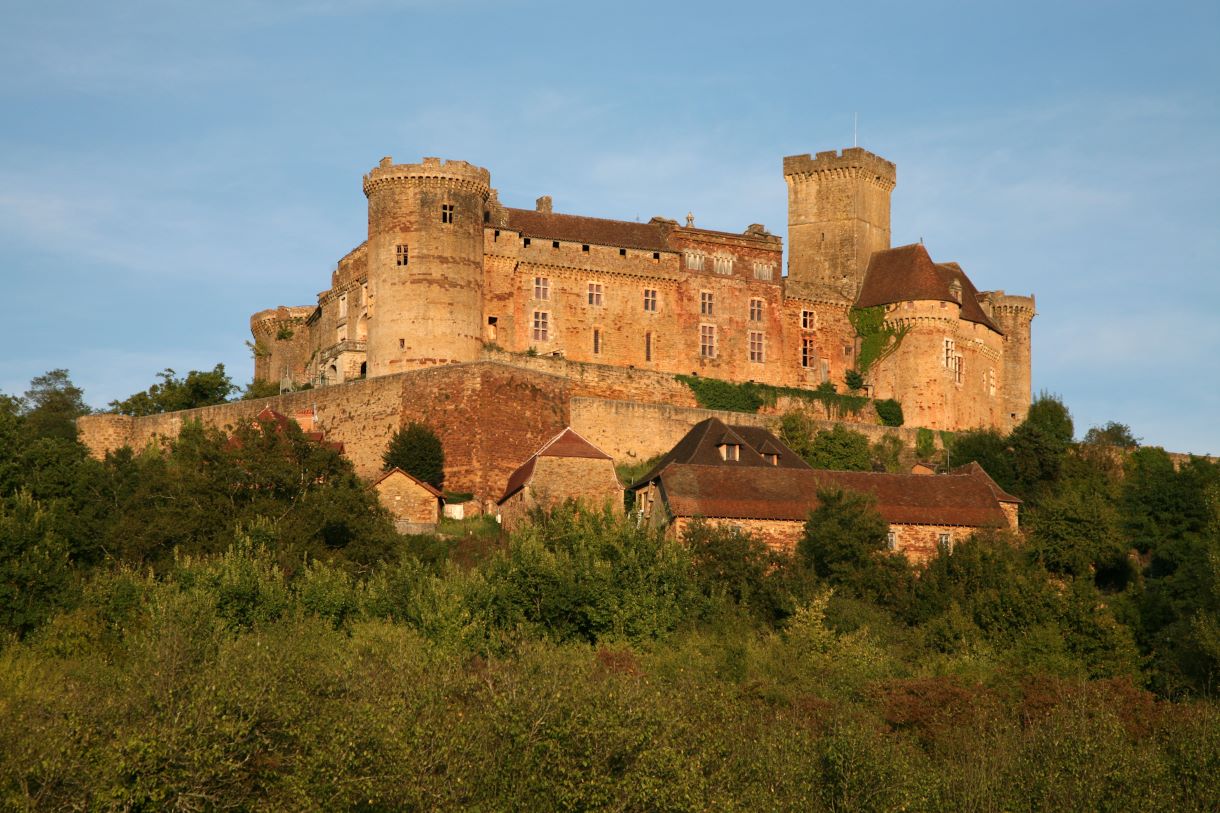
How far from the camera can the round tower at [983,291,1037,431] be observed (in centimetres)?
6969

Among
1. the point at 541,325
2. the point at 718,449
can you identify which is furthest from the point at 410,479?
the point at 541,325

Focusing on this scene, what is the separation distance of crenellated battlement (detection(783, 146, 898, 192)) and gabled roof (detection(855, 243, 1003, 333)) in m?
2.97

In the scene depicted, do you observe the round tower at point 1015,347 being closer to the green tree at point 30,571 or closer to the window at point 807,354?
the window at point 807,354

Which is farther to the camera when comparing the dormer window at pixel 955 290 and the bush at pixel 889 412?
the dormer window at pixel 955 290

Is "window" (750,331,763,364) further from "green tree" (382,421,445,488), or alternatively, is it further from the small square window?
"green tree" (382,421,445,488)

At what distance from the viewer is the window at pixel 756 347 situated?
66250mm

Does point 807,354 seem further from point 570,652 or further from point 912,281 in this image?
point 570,652

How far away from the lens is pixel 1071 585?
4903cm

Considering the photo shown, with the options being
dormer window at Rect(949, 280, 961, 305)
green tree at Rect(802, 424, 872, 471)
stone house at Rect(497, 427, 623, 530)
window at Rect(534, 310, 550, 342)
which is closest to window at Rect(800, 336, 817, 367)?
dormer window at Rect(949, 280, 961, 305)

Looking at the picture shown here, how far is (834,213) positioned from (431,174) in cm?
1794

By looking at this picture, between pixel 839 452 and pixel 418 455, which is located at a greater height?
pixel 839 452

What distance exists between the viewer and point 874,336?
68.2 m

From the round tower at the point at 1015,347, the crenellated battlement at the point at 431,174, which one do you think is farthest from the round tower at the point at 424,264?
the round tower at the point at 1015,347

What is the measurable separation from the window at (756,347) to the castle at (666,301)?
Answer: 0.26 feet
